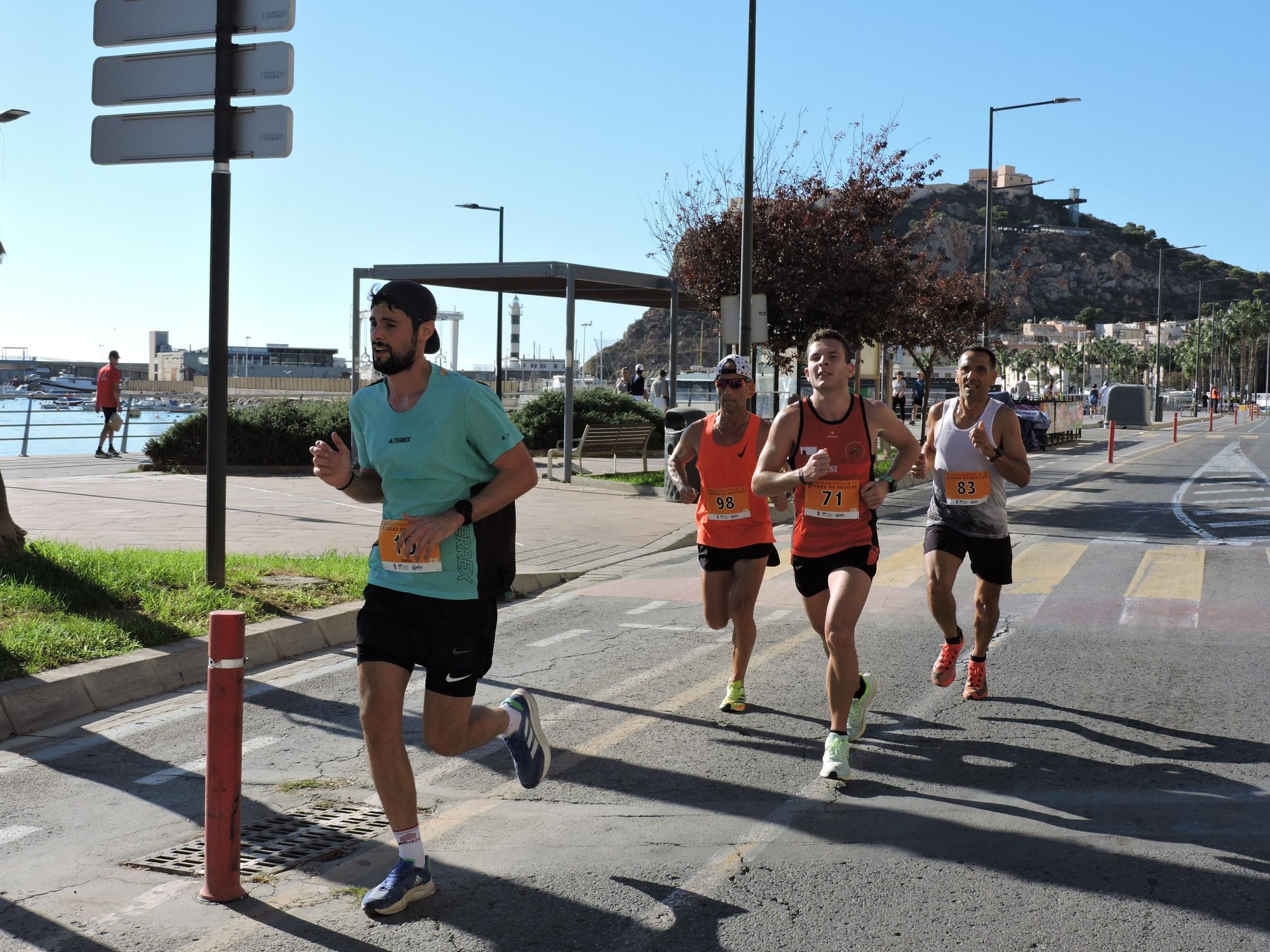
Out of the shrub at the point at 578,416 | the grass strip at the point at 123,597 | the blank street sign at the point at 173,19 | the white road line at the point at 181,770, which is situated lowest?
the white road line at the point at 181,770

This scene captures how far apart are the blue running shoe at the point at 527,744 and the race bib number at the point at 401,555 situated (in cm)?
81

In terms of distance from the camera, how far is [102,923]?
369cm

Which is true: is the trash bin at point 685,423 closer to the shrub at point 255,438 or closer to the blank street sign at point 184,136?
the blank street sign at point 184,136

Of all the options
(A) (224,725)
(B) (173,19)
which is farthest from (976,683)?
(B) (173,19)

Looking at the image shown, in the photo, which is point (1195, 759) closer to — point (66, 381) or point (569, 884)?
point (569, 884)

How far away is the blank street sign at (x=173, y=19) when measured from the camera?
8008mm

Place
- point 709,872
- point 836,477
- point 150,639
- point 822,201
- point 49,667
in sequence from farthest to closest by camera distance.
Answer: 1. point 822,201
2. point 150,639
3. point 49,667
4. point 836,477
5. point 709,872

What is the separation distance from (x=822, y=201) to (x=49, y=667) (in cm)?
1729

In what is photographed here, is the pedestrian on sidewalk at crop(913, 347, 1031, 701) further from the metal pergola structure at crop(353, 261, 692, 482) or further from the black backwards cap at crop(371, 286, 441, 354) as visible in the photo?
the metal pergola structure at crop(353, 261, 692, 482)

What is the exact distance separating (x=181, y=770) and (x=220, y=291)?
3.84m

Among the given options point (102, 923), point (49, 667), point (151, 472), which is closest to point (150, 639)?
point (49, 667)

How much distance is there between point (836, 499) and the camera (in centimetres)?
539

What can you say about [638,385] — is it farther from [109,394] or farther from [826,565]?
[826,565]

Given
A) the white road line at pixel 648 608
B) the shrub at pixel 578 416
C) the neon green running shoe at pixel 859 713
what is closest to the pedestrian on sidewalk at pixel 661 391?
the shrub at pixel 578 416
